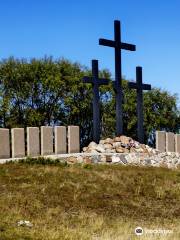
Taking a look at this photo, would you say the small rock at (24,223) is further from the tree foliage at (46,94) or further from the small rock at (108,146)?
the tree foliage at (46,94)

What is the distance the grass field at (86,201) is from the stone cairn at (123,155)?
2.39 m

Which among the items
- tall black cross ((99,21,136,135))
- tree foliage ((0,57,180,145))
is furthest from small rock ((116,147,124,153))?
tree foliage ((0,57,180,145))

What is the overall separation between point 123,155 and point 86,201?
9.94 m

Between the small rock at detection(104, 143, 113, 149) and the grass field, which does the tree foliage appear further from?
the grass field

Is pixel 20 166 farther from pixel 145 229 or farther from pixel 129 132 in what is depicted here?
pixel 129 132

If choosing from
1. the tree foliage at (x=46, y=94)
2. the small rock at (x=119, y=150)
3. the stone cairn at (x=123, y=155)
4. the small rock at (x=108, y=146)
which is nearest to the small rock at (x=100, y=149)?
the stone cairn at (x=123, y=155)

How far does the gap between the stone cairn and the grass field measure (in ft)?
A: 7.83

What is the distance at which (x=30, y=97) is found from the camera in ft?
142

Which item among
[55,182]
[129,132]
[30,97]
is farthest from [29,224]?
[129,132]

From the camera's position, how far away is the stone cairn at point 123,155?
2845cm

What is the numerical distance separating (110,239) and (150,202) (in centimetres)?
732

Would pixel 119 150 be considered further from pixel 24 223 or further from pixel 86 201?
Result: pixel 24 223

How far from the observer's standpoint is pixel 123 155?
29406mm

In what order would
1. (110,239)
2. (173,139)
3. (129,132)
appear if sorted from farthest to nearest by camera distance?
(129,132), (173,139), (110,239)
